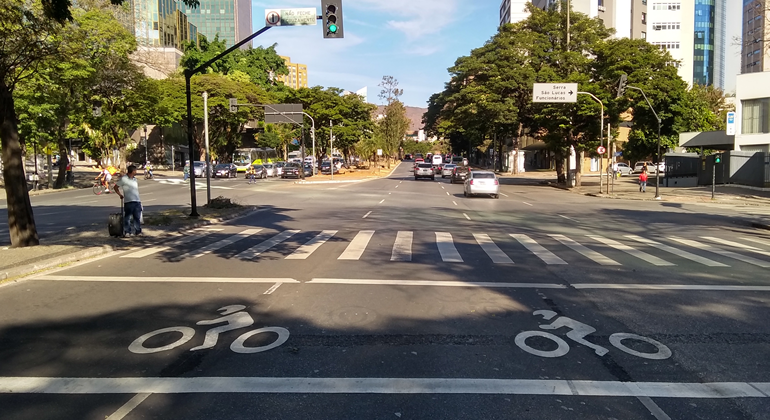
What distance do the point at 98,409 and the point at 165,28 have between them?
310 feet

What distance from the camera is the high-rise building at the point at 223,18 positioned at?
16025 cm

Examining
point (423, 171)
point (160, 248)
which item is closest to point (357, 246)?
point (160, 248)

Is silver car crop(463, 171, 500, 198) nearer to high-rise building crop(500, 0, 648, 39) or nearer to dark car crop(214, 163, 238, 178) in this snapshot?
dark car crop(214, 163, 238, 178)

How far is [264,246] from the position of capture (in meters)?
12.5

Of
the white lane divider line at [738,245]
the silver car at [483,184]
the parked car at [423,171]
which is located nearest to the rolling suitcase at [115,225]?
the white lane divider line at [738,245]

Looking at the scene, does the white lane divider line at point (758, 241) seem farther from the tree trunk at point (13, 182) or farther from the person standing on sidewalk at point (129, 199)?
the tree trunk at point (13, 182)

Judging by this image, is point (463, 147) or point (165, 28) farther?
point (463, 147)

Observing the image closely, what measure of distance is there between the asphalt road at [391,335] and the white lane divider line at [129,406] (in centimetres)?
2

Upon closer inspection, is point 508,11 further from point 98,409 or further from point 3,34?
point 98,409

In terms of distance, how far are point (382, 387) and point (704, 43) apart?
125m

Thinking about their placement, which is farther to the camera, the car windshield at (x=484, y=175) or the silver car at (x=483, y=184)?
the car windshield at (x=484, y=175)

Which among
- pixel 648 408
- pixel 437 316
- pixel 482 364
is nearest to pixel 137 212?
pixel 437 316

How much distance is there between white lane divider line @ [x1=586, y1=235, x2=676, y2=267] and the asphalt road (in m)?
0.10

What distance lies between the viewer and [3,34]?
11.2 meters
